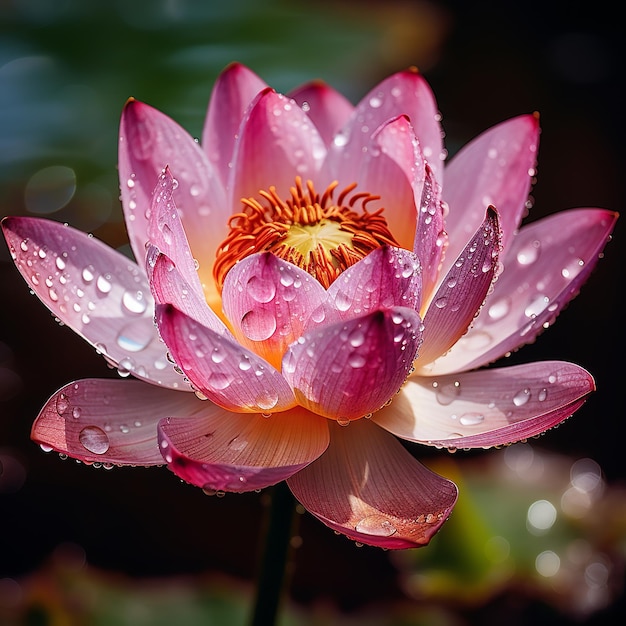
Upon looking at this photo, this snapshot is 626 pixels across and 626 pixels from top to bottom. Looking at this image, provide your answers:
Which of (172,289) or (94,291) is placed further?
(94,291)

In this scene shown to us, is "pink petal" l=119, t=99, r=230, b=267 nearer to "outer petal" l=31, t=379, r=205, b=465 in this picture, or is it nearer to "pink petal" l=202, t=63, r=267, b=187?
"pink petal" l=202, t=63, r=267, b=187

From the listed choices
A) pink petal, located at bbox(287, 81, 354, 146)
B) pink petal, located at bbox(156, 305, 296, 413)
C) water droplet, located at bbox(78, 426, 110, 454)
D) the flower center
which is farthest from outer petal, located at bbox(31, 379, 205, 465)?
pink petal, located at bbox(287, 81, 354, 146)

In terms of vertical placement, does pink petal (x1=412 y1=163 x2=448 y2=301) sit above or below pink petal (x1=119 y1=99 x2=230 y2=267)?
above

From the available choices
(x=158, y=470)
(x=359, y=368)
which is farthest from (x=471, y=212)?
(x=158, y=470)

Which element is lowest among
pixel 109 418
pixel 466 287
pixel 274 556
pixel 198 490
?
pixel 198 490

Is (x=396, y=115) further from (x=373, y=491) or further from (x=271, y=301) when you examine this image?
(x=373, y=491)

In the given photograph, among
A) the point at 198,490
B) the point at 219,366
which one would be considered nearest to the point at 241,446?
the point at 219,366
